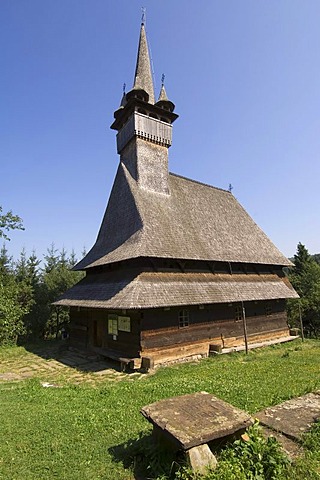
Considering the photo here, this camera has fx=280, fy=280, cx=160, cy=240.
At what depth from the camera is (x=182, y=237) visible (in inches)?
620

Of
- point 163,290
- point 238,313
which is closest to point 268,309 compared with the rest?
point 238,313

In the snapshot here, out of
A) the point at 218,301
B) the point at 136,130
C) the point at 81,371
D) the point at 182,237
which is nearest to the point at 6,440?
the point at 81,371

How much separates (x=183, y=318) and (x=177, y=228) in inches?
202

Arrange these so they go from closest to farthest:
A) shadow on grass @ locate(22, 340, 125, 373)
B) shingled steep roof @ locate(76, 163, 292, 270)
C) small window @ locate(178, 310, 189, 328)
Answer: shadow on grass @ locate(22, 340, 125, 373) < small window @ locate(178, 310, 189, 328) < shingled steep roof @ locate(76, 163, 292, 270)

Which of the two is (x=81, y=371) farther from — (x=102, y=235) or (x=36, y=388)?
(x=102, y=235)

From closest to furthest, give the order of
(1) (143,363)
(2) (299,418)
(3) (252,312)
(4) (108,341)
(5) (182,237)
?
(2) (299,418) < (1) (143,363) < (4) (108,341) < (5) (182,237) < (3) (252,312)

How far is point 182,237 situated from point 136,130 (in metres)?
7.45

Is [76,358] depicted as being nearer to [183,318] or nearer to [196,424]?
[183,318]

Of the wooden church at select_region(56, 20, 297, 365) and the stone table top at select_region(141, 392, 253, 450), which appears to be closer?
the stone table top at select_region(141, 392, 253, 450)

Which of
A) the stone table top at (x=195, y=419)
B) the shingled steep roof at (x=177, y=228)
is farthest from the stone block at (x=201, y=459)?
the shingled steep roof at (x=177, y=228)

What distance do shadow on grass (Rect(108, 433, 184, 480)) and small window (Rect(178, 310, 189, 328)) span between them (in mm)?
8797

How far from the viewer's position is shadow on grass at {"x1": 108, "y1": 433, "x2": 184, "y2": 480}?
12.2ft

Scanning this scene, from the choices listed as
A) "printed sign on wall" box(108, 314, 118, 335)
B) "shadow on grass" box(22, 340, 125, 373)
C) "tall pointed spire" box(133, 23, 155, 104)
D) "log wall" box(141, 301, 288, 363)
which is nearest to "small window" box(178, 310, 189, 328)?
"log wall" box(141, 301, 288, 363)

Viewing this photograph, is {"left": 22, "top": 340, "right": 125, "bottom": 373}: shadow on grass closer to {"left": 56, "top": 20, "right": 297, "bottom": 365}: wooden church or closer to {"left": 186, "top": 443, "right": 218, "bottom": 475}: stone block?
{"left": 56, "top": 20, "right": 297, "bottom": 365}: wooden church
